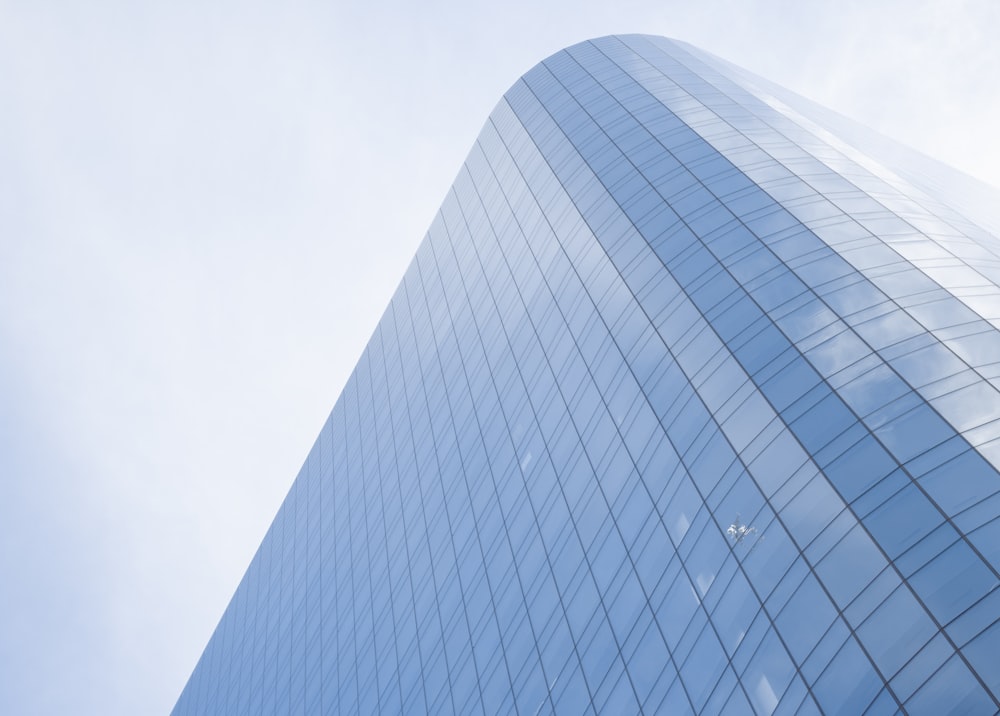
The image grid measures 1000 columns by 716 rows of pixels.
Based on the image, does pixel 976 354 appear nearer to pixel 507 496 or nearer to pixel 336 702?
pixel 507 496

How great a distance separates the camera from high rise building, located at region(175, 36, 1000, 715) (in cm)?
2352

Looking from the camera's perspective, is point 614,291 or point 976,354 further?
point 614,291

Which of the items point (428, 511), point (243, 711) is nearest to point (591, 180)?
point (428, 511)

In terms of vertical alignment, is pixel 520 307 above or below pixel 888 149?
below

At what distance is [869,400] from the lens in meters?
27.5

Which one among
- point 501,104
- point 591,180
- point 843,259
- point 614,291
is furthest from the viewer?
point 501,104

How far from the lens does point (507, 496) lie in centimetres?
4916

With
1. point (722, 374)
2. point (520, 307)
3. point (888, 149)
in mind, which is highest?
point (888, 149)

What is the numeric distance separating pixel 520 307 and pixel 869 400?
33962 mm

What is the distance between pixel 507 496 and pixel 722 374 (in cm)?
1871

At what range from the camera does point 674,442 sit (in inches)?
1363

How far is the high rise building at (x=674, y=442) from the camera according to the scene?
23516mm

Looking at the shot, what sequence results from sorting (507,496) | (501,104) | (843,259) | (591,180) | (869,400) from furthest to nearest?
(501,104) < (591,180) < (507,496) < (843,259) < (869,400)

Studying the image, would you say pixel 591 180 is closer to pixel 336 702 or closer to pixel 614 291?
pixel 614 291
